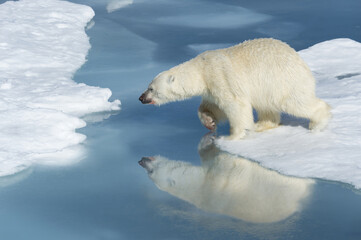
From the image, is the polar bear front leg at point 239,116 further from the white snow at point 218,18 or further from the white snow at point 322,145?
the white snow at point 218,18

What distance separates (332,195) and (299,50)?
3.49m

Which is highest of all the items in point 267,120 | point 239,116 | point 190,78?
point 190,78

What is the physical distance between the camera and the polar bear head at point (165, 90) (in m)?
4.29

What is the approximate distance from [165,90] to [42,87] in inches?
68.1

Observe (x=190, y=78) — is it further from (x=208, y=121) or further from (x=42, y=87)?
(x=42, y=87)

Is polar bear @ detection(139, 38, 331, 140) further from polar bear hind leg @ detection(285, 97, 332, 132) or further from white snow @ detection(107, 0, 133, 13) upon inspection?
white snow @ detection(107, 0, 133, 13)

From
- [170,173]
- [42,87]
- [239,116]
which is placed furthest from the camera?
[42,87]

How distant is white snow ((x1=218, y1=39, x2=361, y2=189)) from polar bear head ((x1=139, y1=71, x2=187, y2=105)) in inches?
18.9

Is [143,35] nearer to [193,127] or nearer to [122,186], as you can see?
[193,127]

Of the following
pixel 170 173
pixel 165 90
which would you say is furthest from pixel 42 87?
pixel 170 173

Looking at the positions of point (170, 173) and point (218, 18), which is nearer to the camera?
point (170, 173)

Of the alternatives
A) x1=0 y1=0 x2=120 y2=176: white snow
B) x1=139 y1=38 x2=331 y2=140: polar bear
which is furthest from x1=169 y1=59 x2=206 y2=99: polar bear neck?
x1=0 y1=0 x2=120 y2=176: white snow

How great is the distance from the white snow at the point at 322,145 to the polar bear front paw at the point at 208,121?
0.62 ft

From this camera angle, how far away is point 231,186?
3.69 m
